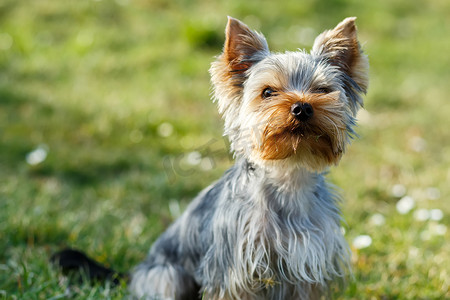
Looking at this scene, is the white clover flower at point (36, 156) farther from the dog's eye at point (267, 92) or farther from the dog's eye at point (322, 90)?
the dog's eye at point (322, 90)

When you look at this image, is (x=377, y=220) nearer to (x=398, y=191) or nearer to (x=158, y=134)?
(x=398, y=191)

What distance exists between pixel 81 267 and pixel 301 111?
83.6 inches

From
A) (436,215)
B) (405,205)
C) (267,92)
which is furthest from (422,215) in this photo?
(267,92)

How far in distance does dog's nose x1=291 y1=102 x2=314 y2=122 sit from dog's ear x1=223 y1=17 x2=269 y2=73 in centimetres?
62

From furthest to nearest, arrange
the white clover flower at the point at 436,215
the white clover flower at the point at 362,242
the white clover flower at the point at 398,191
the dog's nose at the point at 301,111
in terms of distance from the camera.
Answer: the white clover flower at the point at 398,191 < the white clover flower at the point at 436,215 < the white clover flower at the point at 362,242 < the dog's nose at the point at 301,111

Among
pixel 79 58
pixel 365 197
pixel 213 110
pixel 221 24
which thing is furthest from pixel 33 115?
pixel 365 197

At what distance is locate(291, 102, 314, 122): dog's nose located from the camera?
3236 millimetres

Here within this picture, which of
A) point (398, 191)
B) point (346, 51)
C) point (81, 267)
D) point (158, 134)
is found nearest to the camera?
point (346, 51)

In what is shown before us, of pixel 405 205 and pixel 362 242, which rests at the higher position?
pixel 362 242

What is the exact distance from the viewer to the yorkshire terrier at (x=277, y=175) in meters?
3.44

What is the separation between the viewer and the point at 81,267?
4203mm

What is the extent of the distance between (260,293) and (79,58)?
6.31 meters

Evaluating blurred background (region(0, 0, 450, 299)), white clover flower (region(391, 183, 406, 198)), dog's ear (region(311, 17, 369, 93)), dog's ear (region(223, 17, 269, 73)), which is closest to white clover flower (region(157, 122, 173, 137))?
blurred background (region(0, 0, 450, 299))

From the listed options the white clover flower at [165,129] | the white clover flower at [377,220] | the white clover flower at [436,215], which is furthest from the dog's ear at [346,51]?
the white clover flower at [165,129]
